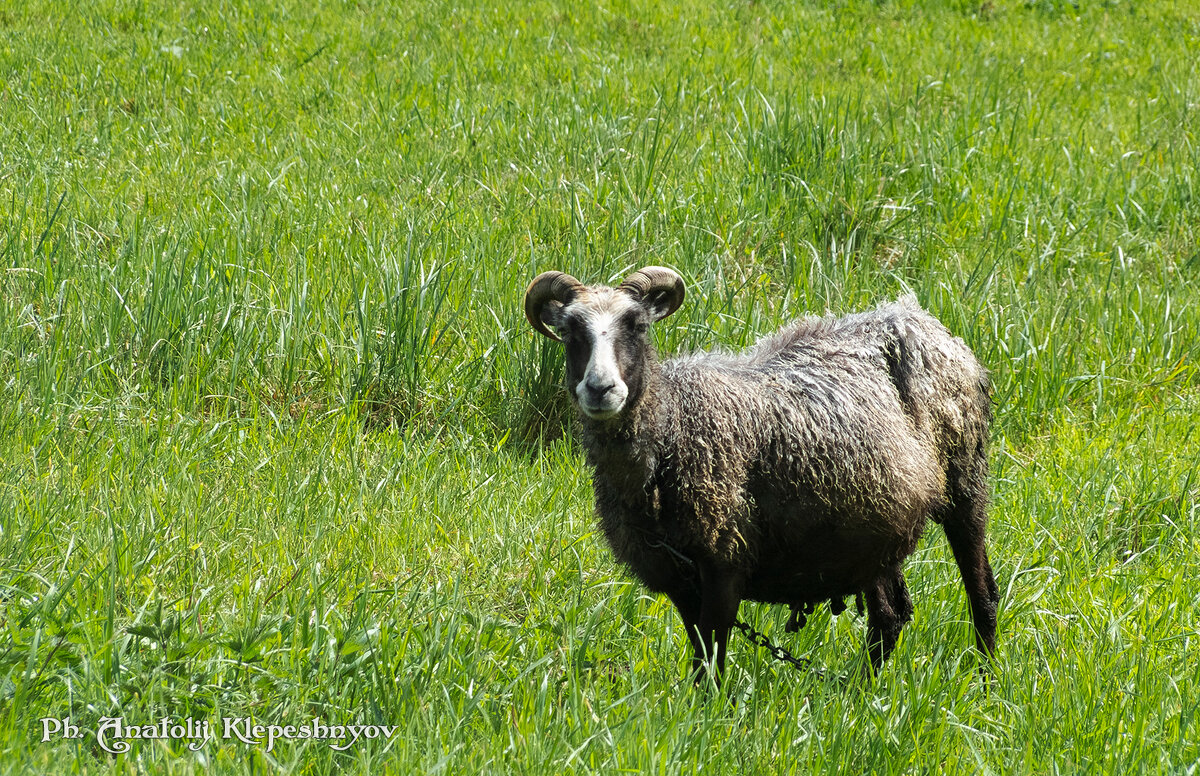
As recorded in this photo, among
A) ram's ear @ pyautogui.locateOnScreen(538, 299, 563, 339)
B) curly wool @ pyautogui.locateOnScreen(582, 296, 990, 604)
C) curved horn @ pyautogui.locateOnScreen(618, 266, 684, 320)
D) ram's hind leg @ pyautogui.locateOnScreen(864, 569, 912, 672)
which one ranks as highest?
curved horn @ pyautogui.locateOnScreen(618, 266, 684, 320)

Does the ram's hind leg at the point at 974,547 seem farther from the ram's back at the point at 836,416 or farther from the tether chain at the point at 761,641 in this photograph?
the tether chain at the point at 761,641

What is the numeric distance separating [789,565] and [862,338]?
1036 millimetres

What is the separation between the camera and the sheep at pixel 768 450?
396 cm

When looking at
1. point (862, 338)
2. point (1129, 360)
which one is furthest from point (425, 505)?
point (1129, 360)

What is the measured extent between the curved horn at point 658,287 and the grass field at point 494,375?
120 centimetres

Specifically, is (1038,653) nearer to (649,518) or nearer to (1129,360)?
(649,518)

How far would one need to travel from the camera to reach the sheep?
156 inches

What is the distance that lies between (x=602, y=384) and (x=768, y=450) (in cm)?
89

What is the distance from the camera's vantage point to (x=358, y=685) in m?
3.54

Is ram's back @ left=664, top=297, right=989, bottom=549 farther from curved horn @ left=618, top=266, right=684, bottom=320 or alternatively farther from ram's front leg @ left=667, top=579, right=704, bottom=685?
ram's front leg @ left=667, top=579, right=704, bottom=685

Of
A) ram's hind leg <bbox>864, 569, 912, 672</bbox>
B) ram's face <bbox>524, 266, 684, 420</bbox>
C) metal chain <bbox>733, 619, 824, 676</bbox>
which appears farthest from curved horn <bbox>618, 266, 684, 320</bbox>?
ram's hind leg <bbox>864, 569, 912, 672</bbox>

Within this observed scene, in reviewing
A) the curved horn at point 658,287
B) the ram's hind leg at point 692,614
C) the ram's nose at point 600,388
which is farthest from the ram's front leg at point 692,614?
the curved horn at point 658,287

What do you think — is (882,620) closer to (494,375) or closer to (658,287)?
(658,287)

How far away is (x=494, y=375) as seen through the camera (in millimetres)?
6328
